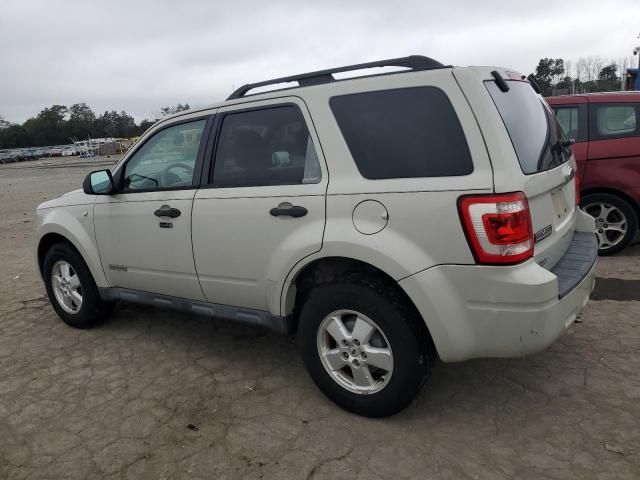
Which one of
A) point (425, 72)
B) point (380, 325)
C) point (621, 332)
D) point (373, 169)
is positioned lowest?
point (621, 332)

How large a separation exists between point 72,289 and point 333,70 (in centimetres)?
301

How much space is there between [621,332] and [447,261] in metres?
2.18

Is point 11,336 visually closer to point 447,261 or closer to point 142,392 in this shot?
point 142,392

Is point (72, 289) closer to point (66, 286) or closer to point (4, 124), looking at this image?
point (66, 286)

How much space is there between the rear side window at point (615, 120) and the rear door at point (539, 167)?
2940mm

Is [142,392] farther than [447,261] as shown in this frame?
Yes

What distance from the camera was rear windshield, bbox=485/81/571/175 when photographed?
252 centimetres

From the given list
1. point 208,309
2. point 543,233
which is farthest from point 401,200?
point 208,309

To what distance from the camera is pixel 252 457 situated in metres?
2.62

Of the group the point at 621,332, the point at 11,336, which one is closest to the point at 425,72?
the point at 621,332

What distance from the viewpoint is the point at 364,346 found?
274 centimetres

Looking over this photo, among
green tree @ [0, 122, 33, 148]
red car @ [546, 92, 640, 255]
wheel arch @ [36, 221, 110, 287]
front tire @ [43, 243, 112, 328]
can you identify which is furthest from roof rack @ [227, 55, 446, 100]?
green tree @ [0, 122, 33, 148]

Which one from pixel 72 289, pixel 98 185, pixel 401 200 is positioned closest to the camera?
pixel 401 200

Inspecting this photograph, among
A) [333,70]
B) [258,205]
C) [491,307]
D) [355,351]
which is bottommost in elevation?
[355,351]
